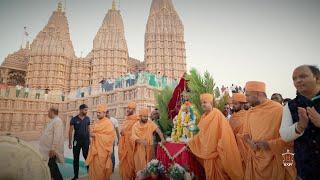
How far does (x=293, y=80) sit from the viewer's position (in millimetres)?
2441

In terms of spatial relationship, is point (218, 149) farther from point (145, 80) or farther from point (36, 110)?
point (36, 110)

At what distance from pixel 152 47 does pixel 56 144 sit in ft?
146

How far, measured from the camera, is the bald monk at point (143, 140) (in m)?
5.43

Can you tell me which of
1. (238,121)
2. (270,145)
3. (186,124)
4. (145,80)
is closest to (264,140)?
(270,145)

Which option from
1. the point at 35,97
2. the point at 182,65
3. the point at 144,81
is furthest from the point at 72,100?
the point at 182,65

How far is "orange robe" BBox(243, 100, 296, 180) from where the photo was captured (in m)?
2.88

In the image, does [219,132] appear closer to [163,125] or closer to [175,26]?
[163,125]

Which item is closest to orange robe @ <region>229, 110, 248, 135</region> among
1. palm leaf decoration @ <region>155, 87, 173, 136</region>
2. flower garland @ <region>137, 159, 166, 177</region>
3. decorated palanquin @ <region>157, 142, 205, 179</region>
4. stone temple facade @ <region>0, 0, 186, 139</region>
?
decorated palanquin @ <region>157, 142, 205, 179</region>

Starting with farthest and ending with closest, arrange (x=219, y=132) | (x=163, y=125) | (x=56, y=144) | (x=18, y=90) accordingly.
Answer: (x=18, y=90), (x=163, y=125), (x=56, y=144), (x=219, y=132)

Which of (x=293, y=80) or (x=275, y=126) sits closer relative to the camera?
(x=293, y=80)

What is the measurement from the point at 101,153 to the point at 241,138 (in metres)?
3.28

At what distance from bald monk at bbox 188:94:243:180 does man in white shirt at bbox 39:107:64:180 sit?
293 centimetres

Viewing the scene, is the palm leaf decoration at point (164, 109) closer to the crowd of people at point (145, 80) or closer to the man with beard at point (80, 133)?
the man with beard at point (80, 133)

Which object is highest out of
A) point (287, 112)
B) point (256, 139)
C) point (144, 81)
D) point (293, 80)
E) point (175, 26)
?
point (175, 26)
